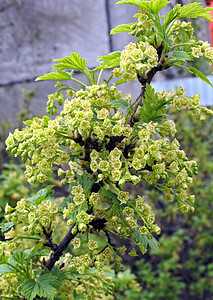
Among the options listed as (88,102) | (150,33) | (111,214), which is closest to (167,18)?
(150,33)

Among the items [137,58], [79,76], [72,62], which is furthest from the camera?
[79,76]

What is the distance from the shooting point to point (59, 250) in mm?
681

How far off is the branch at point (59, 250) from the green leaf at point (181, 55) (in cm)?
37

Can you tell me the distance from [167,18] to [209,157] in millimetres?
2323

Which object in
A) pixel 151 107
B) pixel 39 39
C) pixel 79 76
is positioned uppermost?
pixel 39 39

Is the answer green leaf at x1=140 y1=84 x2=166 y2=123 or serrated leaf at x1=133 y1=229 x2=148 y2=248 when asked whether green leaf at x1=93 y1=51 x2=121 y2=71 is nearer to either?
green leaf at x1=140 y1=84 x2=166 y2=123

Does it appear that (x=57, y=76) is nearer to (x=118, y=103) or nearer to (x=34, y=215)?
(x=118, y=103)

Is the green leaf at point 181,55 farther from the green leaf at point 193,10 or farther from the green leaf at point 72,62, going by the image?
the green leaf at point 72,62

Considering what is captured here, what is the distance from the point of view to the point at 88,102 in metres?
0.58

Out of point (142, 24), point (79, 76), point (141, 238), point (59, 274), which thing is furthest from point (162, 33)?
point (79, 76)

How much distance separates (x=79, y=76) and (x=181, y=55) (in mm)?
1887

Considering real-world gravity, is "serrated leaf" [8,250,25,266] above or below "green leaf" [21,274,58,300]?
above

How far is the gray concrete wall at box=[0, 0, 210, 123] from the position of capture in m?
2.58

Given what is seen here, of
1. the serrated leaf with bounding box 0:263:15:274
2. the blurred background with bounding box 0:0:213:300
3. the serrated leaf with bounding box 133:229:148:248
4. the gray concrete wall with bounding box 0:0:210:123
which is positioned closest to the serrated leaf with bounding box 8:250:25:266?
the serrated leaf with bounding box 0:263:15:274
